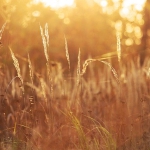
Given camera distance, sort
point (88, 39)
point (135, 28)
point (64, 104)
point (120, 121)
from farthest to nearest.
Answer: point (135, 28) → point (88, 39) → point (64, 104) → point (120, 121)

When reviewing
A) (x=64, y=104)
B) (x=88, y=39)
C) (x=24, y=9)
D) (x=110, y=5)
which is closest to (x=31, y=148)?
(x=64, y=104)

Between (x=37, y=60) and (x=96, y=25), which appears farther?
(x=96, y=25)

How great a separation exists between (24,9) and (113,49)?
5.85 m

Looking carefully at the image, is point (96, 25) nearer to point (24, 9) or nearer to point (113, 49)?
point (113, 49)

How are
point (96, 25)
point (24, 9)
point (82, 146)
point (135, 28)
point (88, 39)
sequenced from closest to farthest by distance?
point (82, 146)
point (24, 9)
point (88, 39)
point (96, 25)
point (135, 28)

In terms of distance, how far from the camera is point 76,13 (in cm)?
1077

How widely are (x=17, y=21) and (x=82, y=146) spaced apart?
12.7 feet

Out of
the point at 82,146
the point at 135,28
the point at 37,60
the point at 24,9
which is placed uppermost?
the point at 135,28

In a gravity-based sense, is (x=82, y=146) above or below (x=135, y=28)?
below

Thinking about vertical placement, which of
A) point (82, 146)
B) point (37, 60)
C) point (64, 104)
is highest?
point (37, 60)

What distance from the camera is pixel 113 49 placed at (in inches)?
452

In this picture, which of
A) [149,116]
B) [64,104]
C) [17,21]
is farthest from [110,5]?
[149,116]

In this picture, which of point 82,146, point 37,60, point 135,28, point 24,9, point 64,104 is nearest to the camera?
point 82,146

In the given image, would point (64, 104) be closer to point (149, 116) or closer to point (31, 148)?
point (149, 116)
